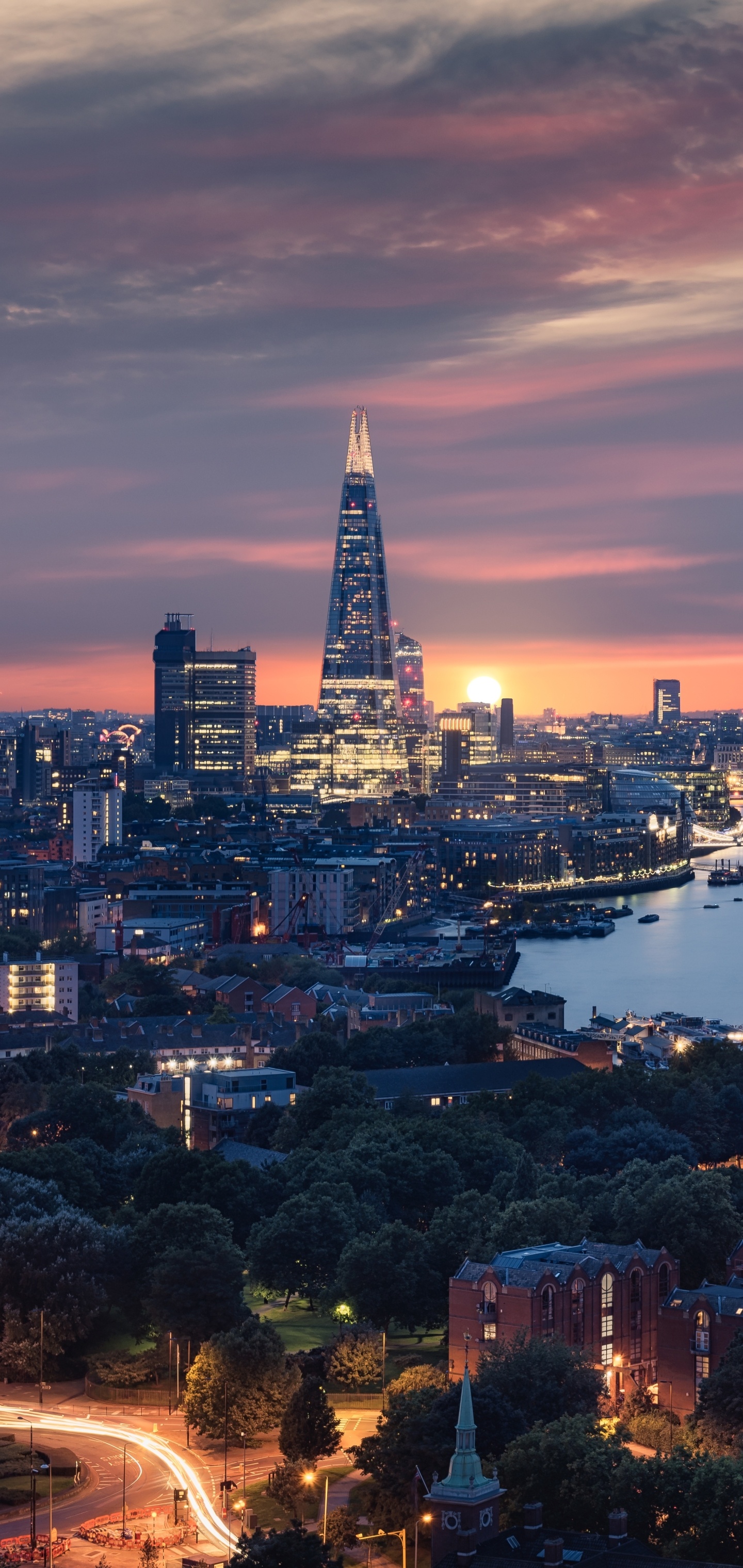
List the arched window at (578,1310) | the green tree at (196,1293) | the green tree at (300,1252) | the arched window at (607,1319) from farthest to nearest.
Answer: the green tree at (300,1252) → the green tree at (196,1293) → the arched window at (607,1319) → the arched window at (578,1310)

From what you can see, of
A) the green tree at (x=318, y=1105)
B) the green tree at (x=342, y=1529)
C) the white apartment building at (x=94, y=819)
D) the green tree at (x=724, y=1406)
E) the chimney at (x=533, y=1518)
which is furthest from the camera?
the white apartment building at (x=94, y=819)

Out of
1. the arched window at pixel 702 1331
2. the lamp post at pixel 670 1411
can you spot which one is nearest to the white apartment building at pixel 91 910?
the lamp post at pixel 670 1411

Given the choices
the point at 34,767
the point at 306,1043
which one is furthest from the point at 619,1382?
the point at 34,767

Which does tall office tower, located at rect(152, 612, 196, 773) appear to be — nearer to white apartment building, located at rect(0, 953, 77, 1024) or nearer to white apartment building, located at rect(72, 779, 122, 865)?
white apartment building, located at rect(72, 779, 122, 865)

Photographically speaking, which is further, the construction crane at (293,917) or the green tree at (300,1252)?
the construction crane at (293,917)

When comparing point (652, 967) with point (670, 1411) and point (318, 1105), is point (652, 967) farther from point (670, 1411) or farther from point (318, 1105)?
point (670, 1411)

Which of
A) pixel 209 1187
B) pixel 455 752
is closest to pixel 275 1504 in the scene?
pixel 209 1187

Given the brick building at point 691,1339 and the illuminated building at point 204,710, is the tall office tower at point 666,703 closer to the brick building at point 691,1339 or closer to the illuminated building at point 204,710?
the illuminated building at point 204,710
